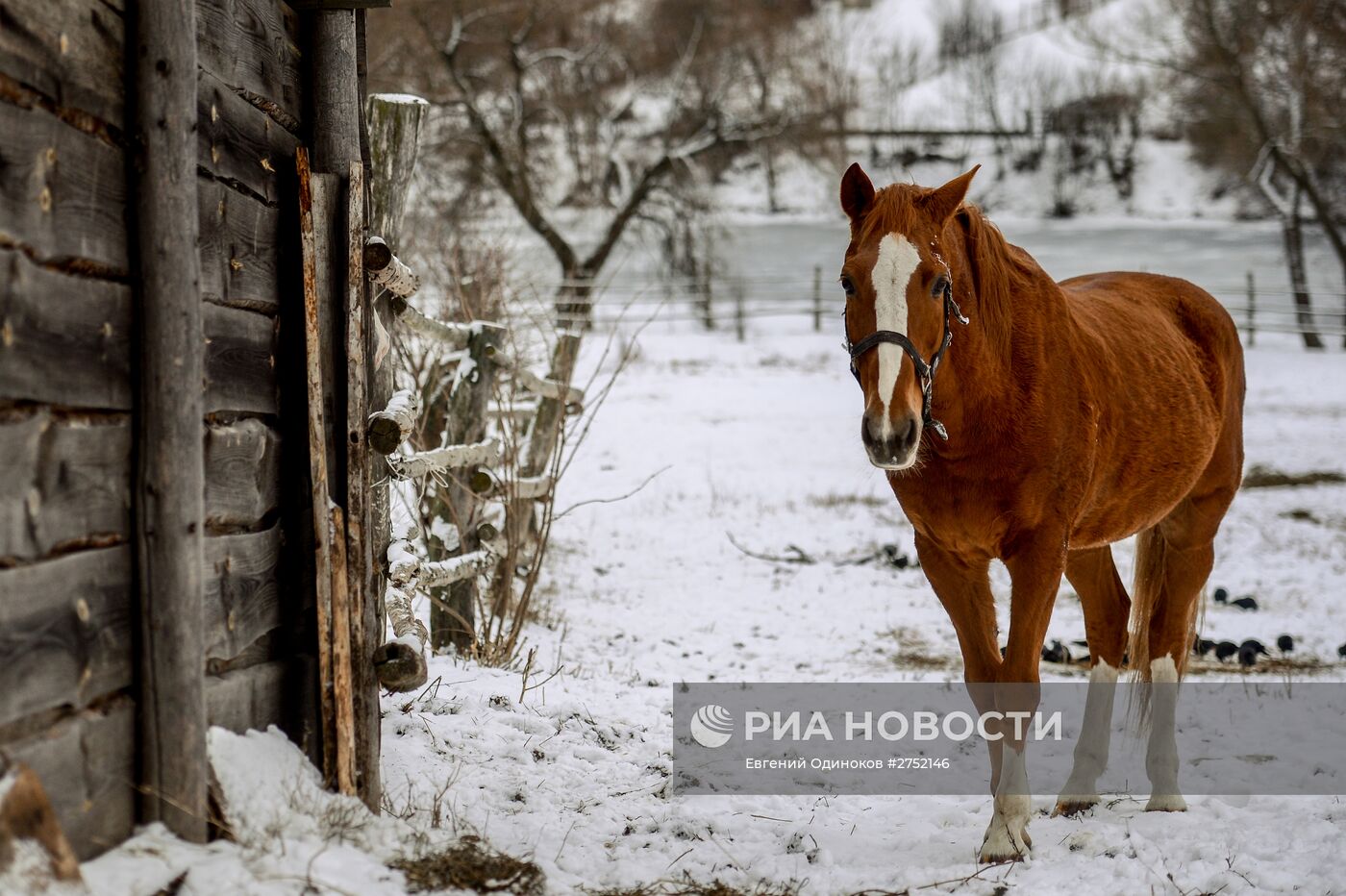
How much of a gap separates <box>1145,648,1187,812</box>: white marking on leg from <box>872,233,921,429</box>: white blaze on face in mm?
2011

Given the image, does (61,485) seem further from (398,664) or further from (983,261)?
(983,261)

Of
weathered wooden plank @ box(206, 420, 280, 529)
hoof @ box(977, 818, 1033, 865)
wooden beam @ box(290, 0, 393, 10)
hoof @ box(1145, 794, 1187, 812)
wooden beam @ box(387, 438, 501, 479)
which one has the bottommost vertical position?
hoof @ box(1145, 794, 1187, 812)

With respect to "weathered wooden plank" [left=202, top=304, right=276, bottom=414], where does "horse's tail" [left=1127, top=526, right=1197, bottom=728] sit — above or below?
below

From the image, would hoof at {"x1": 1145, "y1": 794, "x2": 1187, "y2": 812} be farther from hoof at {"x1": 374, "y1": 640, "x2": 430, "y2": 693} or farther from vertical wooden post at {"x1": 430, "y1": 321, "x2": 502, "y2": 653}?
vertical wooden post at {"x1": 430, "y1": 321, "x2": 502, "y2": 653}

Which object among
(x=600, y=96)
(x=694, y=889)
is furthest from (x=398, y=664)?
(x=600, y=96)

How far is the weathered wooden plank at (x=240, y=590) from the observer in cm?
231

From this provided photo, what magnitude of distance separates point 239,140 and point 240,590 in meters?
1.02

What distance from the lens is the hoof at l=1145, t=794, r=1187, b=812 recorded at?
3790 millimetres

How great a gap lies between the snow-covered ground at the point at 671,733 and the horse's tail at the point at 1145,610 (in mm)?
437

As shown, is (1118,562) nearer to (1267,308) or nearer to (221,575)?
(221,575)

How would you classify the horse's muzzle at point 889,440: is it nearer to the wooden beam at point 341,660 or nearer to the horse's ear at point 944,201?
the horse's ear at point 944,201

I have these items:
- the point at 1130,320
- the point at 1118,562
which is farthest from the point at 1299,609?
the point at 1130,320

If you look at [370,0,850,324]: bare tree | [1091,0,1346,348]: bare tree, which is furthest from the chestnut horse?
[1091,0,1346,348]: bare tree

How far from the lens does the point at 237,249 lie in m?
2.48
